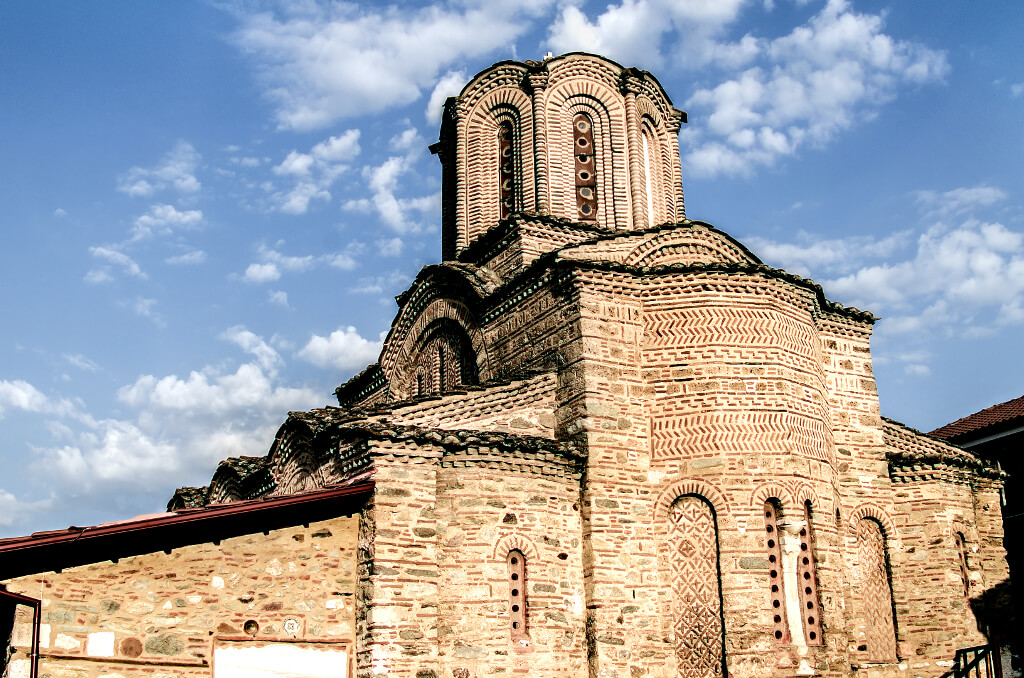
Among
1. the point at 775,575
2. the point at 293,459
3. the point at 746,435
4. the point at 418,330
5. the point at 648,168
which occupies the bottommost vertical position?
the point at 775,575

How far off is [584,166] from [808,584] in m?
6.81

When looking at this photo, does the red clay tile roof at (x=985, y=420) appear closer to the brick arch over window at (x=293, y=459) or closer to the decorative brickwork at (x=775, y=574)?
the decorative brickwork at (x=775, y=574)

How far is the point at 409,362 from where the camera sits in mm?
13914

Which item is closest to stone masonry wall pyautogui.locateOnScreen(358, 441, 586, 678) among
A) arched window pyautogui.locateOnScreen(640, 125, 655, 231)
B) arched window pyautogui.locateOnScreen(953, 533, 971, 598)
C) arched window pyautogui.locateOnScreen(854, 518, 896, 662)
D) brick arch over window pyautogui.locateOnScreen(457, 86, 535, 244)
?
arched window pyautogui.locateOnScreen(854, 518, 896, 662)

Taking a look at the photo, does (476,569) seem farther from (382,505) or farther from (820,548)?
(820,548)

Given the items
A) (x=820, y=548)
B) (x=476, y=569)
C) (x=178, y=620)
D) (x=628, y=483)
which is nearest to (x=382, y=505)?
(x=476, y=569)

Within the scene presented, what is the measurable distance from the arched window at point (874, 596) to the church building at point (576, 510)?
0.05 meters

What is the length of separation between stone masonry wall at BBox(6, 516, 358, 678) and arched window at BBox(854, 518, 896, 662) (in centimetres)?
614

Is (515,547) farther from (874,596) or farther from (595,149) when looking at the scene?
(595,149)

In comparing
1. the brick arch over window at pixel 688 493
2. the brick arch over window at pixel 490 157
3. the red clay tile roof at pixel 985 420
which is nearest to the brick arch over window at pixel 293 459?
the brick arch over window at pixel 490 157

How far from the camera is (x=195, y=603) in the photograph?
763cm

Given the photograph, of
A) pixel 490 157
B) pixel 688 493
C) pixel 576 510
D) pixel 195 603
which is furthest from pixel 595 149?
pixel 195 603

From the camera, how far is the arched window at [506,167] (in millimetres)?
13867

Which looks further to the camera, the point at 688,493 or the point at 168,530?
the point at 688,493
